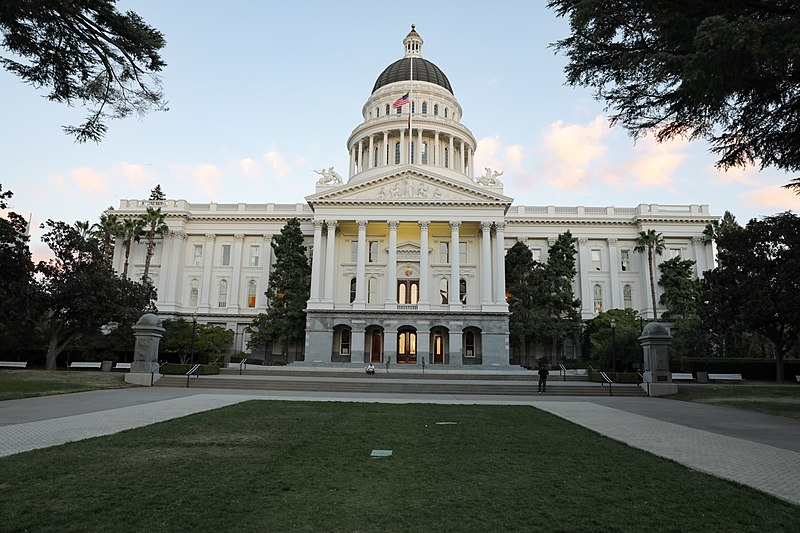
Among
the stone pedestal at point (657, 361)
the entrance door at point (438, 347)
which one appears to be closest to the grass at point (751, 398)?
the stone pedestal at point (657, 361)

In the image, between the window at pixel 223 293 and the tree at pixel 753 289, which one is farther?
the window at pixel 223 293

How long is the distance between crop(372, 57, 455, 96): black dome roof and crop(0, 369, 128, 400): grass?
174 feet

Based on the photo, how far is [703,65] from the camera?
8.44 metres

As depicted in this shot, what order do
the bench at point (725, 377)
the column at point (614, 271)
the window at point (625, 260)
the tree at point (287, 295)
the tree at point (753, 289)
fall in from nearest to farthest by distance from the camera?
the tree at point (753, 289) → the bench at point (725, 377) → the tree at point (287, 295) → the column at point (614, 271) → the window at point (625, 260)

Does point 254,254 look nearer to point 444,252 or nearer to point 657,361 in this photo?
point 444,252

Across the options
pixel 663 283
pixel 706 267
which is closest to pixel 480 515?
pixel 663 283

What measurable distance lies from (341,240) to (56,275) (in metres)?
25.0

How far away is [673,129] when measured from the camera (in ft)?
40.5

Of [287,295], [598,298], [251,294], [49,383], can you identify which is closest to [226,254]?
[251,294]

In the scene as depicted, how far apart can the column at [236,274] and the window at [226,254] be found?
0.86 metres

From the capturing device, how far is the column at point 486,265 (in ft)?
160

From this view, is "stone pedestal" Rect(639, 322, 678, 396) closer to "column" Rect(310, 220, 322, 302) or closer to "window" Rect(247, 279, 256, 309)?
"column" Rect(310, 220, 322, 302)

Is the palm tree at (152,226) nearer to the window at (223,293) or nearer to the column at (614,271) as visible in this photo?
the window at (223,293)

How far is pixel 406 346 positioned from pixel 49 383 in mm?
31146
